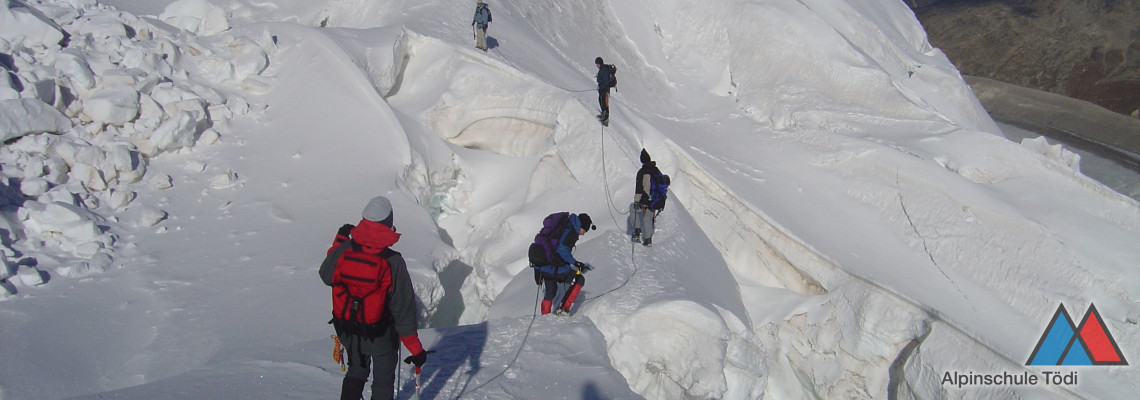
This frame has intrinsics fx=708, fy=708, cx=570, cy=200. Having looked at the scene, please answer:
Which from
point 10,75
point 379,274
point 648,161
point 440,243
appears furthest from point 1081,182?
point 10,75

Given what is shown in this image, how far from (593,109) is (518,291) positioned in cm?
394

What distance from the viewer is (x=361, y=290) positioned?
140 inches

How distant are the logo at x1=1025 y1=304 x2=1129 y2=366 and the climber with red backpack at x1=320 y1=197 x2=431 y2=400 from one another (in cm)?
696

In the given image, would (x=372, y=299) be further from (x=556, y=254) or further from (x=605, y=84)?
(x=605, y=84)

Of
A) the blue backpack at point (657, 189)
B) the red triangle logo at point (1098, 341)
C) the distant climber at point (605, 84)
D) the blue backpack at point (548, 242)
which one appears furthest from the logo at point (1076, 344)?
the distant climber at point (605, 84)

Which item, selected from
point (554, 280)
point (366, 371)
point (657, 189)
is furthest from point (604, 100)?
point (366, 371)

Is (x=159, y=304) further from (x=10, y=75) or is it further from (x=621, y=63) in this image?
(x=621, y=63)

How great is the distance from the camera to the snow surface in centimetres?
632

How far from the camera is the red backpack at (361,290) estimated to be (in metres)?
3.52

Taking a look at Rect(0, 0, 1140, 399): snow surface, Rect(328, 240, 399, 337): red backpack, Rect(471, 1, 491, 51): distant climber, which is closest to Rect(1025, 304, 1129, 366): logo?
Rect(0, 0, 1140, 399): snow surface

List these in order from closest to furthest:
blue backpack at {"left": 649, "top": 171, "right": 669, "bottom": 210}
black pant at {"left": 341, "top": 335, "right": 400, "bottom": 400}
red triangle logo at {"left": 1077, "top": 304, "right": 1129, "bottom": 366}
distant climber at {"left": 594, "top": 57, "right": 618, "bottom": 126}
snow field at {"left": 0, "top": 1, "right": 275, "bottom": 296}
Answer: black pant at {"left": 341, "top": 335, "right": 400, "bottom": 400} → snow field at {"left": 0, "top": 1, "right": 275, "bottom": 296} → red triangle logo at {"left": 1077, "top": 304, "right": 1129, "bottom": 366} → blue backpack at {"left": 649, "top": 171, "right": 669, "bottom": 210} → distant climber at {"left": 594, "top": 57, "right": 618, "bottom": 126}

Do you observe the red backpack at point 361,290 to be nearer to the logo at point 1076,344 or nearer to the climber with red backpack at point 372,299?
the climber with red backpack at point 372,299

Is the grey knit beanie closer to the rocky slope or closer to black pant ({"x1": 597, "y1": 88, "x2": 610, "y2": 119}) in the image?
black pant ({"x1": 597, "y1": 88, "x2": 610, "y2": 119})

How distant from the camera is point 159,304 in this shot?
22.4ft
